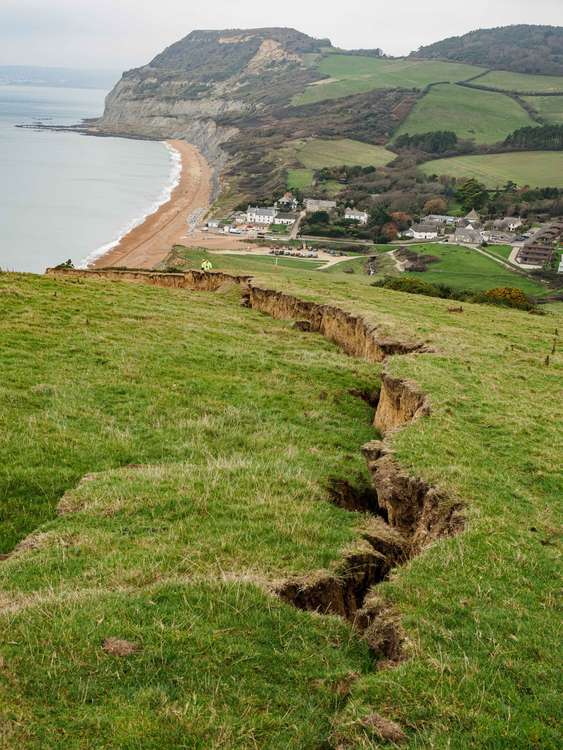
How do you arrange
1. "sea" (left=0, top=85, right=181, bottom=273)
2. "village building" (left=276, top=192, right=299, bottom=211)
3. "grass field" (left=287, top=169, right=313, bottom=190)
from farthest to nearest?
"grass field" (left=287, top=169, right=313, bottom=190), "village building" (left=276, top=192, right=299, bottom=211), "sea" (left=0, top=85, right=181, bottom=273)

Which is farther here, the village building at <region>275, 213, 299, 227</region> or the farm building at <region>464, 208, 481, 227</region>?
the village building at <region>275, 213, 299, 227</region>

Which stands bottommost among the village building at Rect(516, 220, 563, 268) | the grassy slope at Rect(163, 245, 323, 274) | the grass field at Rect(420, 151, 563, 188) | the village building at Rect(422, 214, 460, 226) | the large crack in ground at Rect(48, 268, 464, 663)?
the grassy slope at Rect(163, 245, 323, 274)

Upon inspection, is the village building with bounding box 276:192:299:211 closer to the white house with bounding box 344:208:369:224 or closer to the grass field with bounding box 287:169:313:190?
the grass field with bounding box 287:169:313:190

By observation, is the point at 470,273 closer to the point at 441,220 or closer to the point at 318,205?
the point at 441,220

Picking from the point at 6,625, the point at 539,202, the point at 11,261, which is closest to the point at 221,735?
the point at 6,625

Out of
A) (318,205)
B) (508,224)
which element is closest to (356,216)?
(318,205)

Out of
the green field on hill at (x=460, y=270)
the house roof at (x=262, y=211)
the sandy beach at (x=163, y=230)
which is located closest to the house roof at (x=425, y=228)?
the green field on hill at (x=460, y=270)

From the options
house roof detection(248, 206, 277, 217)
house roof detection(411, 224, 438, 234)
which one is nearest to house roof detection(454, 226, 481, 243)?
house roof detection(411, 224, 438, 234)
